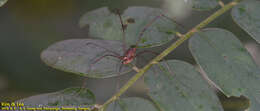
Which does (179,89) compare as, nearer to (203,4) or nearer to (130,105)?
(130,105)

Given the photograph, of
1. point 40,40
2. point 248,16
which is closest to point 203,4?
point 248,16

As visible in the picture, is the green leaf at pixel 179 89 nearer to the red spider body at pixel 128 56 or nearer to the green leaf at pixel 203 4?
the red spider body at pixel 128 56

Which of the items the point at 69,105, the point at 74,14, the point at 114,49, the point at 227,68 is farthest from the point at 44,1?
the point at 227,68

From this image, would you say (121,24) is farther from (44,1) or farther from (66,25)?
(44,1)

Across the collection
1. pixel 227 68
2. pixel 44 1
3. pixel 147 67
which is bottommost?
pixel 227 68

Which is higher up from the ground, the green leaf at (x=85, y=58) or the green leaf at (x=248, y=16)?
the green leaf at (x=85, y=58)

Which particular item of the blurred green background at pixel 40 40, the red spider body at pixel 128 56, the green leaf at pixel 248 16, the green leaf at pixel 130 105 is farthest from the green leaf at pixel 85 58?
the blurred green background at pixel 40 40
